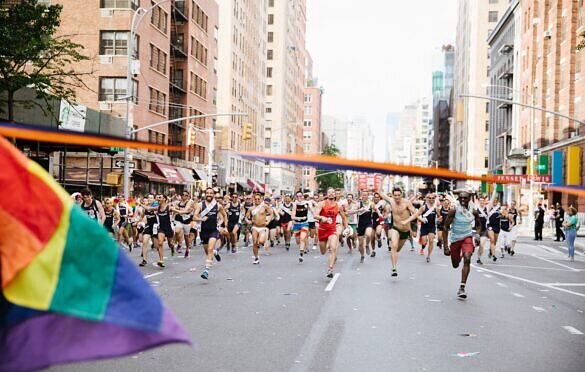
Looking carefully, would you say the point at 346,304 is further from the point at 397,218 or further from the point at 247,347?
the point at 397,218

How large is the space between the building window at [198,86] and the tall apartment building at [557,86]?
25273 millimetres

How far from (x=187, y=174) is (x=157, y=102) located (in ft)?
22.1

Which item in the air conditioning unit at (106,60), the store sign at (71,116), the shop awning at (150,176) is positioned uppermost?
the air conditioning unit at (106,60)

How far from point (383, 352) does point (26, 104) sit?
20624mm

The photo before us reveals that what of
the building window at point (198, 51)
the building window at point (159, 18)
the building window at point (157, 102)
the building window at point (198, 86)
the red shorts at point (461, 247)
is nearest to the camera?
the red shorts at point (461, 247)

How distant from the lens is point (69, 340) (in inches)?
91.4

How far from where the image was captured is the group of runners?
15.0 metres

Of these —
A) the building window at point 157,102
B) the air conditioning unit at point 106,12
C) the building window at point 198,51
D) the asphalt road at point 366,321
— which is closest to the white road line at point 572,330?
the asphalt road at point 366,321

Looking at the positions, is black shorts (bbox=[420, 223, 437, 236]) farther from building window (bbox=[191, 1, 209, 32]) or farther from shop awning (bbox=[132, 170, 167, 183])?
building window (bbox=[191, 1, 209, 32])

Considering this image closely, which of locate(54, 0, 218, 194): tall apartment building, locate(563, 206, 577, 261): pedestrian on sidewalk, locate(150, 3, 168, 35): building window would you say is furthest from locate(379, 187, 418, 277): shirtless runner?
locate(150, 3, 168, 35): building window

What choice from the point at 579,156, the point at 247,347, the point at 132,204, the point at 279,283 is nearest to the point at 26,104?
the point at 132,204

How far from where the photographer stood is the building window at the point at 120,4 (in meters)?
46.1

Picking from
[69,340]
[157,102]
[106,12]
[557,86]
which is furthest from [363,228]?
[557,86]

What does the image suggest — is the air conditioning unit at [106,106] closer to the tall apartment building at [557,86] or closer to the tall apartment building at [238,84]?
the tall apartment building at [238,84]
